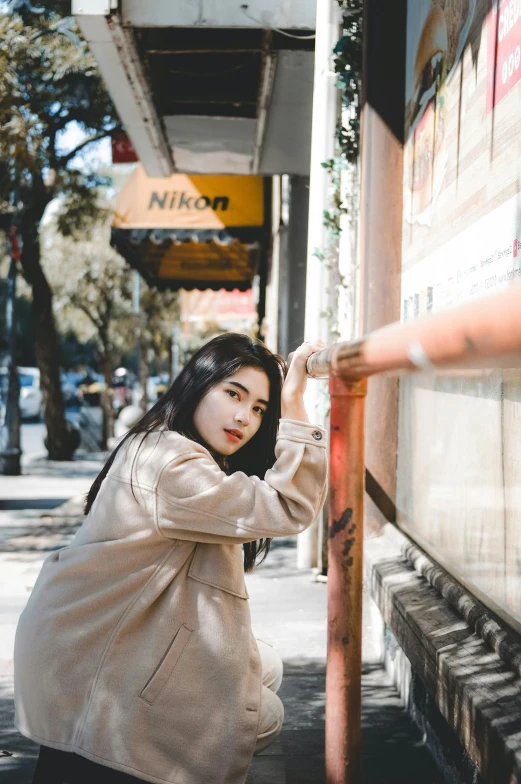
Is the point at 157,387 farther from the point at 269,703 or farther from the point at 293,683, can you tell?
the point at 269,703

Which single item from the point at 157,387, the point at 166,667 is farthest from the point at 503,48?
the point at 157,387

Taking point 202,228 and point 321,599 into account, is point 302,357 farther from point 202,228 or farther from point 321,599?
point 202,228

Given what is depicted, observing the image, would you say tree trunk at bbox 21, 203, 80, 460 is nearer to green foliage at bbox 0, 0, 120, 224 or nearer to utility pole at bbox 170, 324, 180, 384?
green foliage at bbox 0, 0, 120, 224

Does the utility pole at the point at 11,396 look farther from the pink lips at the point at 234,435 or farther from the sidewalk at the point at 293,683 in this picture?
the pink lips at the point at 234,435

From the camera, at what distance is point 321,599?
17.1 ft

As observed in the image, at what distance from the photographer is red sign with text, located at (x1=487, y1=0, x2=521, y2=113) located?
2319 millimetres

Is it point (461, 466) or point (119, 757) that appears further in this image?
point (461, 466)

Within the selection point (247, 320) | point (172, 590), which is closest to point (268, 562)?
point (172, 590)

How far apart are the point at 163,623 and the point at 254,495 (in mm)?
395

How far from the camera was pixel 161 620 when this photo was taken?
2.21 metres

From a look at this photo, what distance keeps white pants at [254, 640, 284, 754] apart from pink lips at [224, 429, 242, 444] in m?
0.70

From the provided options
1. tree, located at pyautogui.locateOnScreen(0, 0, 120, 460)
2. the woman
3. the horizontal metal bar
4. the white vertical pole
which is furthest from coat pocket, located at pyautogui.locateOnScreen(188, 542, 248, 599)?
tree, located at pyautogui.locateOnScreen(0, 0, 120, 460)

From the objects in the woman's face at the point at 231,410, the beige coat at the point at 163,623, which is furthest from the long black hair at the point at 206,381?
the beige coat at the point at 163,623

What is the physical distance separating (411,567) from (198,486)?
1409 millimetres
